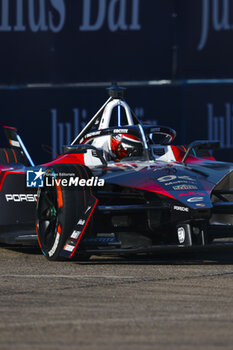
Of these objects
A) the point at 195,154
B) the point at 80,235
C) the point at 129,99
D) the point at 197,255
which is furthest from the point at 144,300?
the point at 129,99

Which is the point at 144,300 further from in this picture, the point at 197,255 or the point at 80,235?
the point at 197,255

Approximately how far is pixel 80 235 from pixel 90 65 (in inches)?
347

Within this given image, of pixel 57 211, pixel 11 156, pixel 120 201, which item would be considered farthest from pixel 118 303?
pixel 11 156

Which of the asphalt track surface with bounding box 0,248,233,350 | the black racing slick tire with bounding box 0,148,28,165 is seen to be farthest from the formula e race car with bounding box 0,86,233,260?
the black racing slick tire with bounding box 0,148,28,165

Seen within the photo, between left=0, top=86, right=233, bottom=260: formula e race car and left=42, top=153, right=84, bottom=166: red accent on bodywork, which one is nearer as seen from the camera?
left=0, top=86, right=233, bottom=260: formula e race car

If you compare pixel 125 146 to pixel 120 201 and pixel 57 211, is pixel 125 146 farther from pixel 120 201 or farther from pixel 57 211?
pixel 57 211

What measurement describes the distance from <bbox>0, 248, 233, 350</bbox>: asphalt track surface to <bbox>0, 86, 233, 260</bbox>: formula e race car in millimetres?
224

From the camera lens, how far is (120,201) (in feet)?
28.2

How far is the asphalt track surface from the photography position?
5.20 m

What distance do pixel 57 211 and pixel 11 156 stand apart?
2.05 meters

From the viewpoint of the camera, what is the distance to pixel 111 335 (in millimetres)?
5293

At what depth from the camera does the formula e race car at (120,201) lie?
809cm

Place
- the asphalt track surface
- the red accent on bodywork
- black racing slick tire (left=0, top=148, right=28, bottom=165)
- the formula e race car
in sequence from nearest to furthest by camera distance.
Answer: the asphalt track surface, the formula e race car, the red accent on bodywork, black racing slick tire (left=0, top=148, right=28, bottom=165)

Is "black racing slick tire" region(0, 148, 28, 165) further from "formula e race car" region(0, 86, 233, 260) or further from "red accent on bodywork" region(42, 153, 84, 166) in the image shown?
"red accent on bodywork" region(42, 153, 84, 166)
